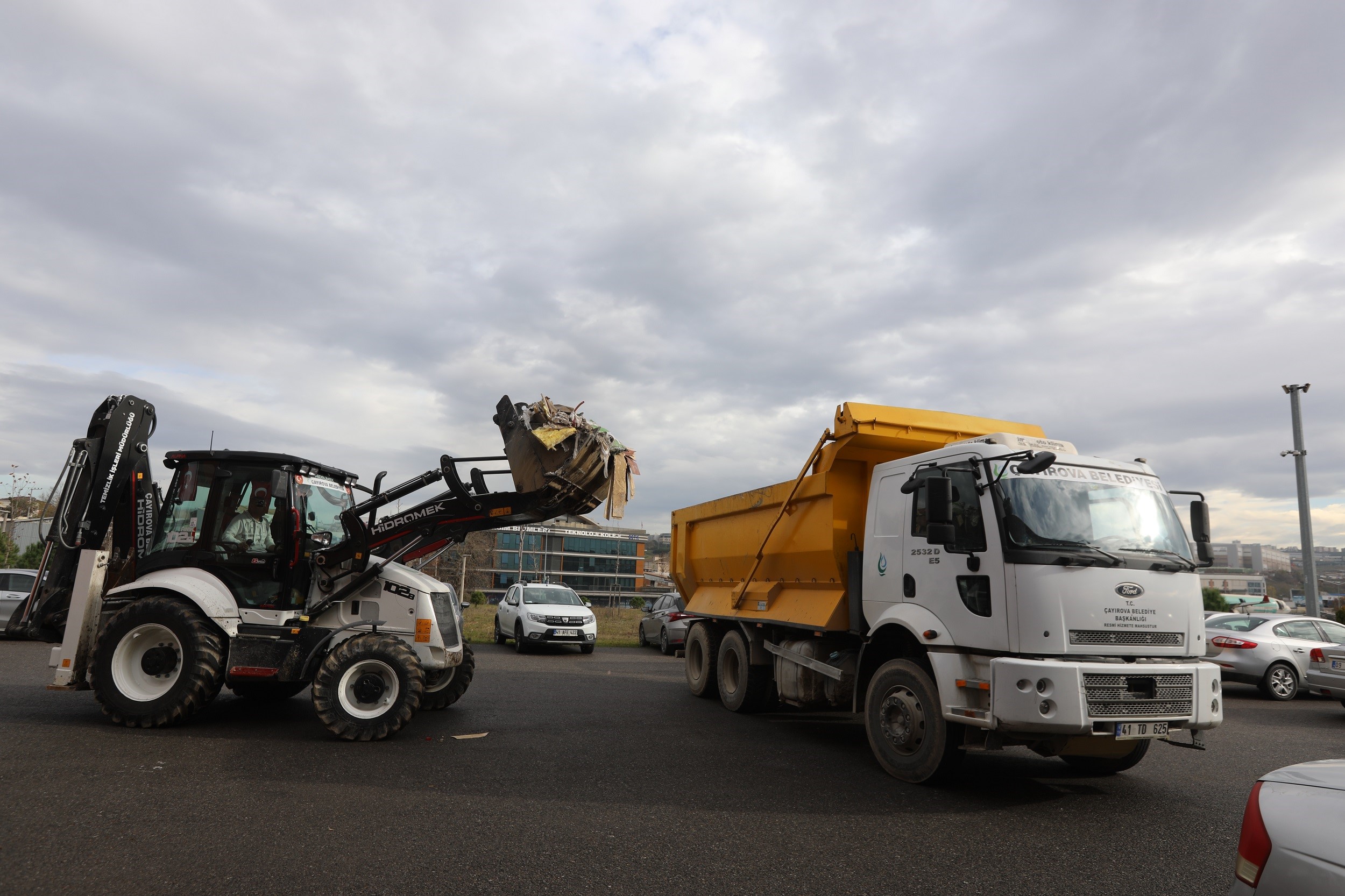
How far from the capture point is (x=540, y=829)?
510 cm

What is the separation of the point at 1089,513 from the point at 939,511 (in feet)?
3.86

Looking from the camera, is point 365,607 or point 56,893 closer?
point 56,893

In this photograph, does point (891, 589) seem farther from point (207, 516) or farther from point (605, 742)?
point (207, 516)

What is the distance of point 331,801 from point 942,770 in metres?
4.52

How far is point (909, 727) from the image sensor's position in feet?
21.3

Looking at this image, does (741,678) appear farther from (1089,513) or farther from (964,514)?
(1089,513)

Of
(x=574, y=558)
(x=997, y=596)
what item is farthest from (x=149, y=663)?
(x=574, y=558)

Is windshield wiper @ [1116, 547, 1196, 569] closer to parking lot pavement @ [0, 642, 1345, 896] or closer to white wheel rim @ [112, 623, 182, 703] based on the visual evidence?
parking lot pavement @ [0, 642, 1345, 896]


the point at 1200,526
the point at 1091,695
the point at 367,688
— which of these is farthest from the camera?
the point at 367,688

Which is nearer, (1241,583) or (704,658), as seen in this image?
(704,658)

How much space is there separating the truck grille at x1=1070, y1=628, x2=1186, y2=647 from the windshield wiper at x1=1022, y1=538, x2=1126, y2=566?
0.51m

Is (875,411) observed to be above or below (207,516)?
above

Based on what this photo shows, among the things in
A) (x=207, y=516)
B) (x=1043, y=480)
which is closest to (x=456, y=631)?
(x=207, y=516)

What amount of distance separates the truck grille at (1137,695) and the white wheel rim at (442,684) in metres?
6.76
